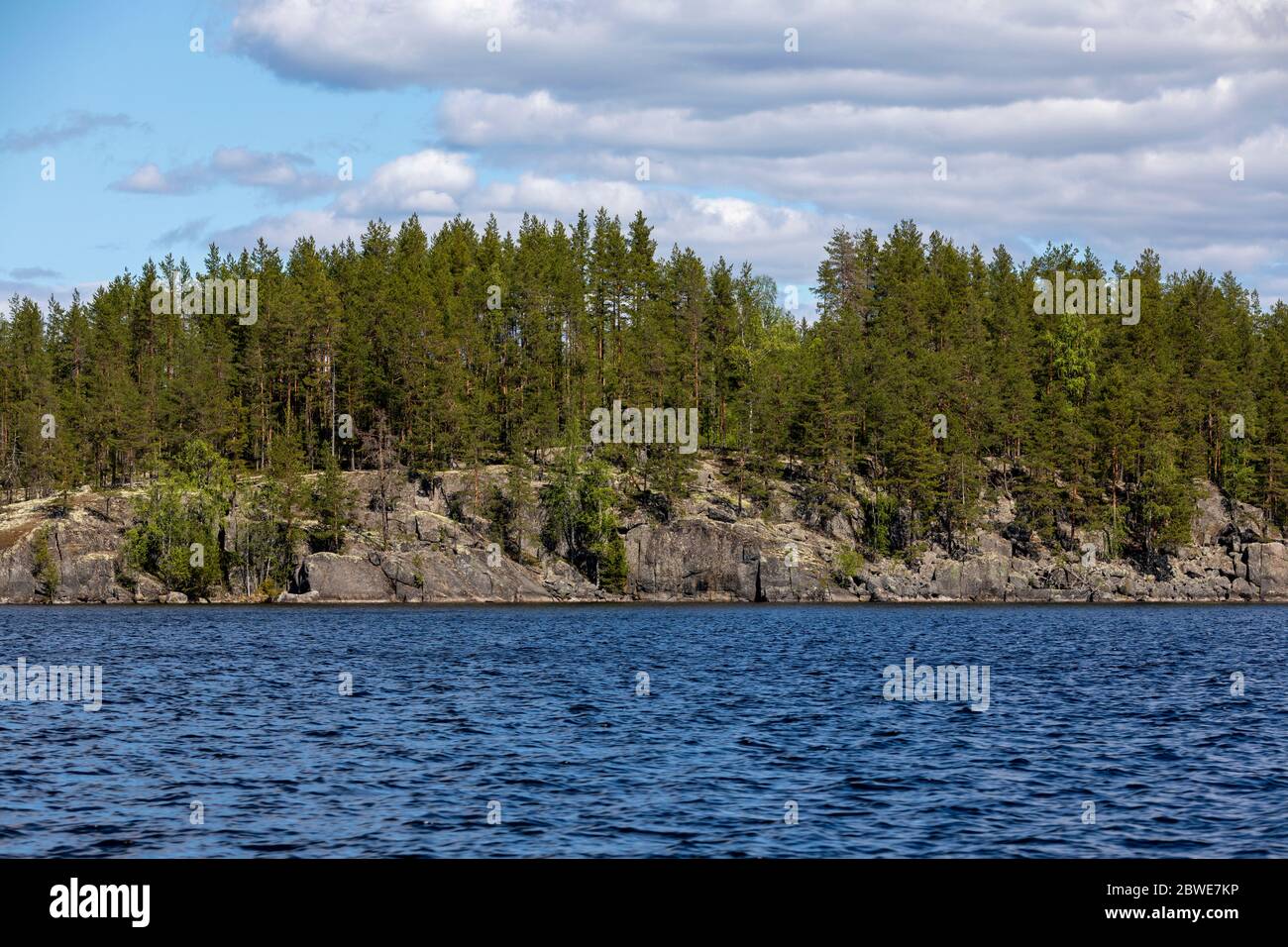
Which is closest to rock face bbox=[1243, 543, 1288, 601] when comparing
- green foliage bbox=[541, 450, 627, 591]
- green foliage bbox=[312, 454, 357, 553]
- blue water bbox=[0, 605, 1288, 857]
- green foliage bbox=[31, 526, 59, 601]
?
green foliage bbox=[541, 450, 627, 591]

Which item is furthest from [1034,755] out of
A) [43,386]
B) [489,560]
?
[43,386]

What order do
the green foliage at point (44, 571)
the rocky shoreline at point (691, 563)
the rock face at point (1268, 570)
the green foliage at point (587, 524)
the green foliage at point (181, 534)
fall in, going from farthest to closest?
the rock face at point (1268, 570) < the green foliage at point (587, 524) < the rocky shoreline at point (691, 563) < the green foliage at point (44, 571) < the green foliage at point (181, 534)

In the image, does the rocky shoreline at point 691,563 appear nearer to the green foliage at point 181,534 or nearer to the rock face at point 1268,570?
the rock face at point 1268,570

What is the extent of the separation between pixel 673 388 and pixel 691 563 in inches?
908

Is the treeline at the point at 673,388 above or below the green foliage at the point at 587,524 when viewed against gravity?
above

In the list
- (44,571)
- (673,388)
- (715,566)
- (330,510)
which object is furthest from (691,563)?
(44,571)

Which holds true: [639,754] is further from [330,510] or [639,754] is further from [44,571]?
[44,571]

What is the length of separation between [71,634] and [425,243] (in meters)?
101

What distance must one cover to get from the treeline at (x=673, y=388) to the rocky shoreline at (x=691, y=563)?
3344mm

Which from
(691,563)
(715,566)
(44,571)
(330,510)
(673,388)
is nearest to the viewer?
(44,571)

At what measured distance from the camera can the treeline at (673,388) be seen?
429 ft

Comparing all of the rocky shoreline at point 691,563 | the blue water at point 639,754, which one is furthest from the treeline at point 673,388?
the blue water at point 639,754

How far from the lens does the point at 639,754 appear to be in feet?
107

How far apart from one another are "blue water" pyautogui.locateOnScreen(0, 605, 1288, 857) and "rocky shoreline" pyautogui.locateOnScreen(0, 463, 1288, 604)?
167 ft
